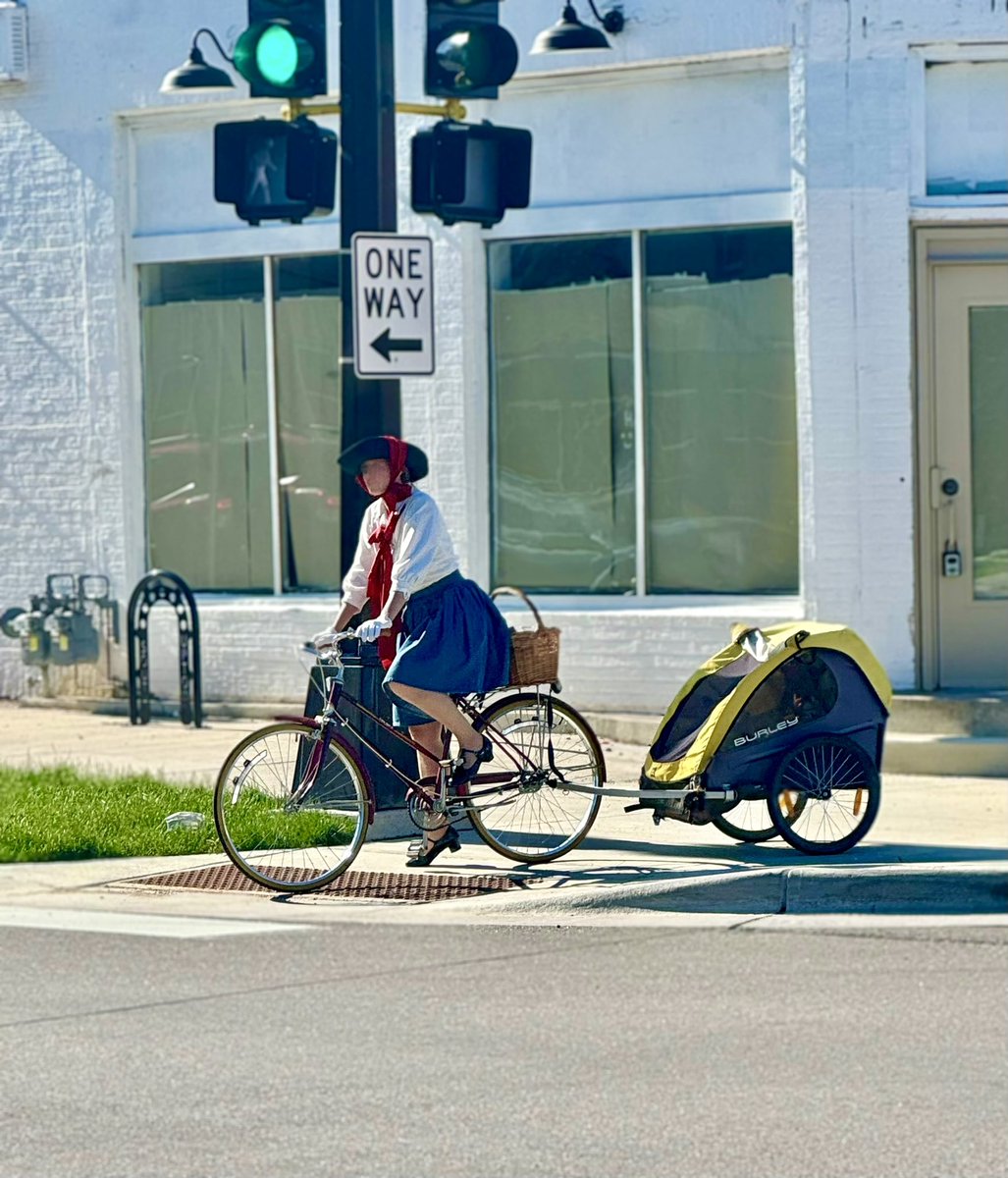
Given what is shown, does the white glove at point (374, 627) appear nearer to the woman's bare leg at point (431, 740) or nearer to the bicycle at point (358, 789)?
the bicycle at point (358, 789)

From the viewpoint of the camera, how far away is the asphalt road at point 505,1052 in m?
5.43

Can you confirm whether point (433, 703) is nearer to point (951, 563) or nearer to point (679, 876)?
point (679, 876)

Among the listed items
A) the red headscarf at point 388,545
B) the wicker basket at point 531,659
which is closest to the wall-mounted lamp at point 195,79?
the red headscarf at point 388,545

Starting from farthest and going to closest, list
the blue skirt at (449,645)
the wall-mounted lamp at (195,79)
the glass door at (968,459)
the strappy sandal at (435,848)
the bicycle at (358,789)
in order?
the wall-mounted lamp at (195,79), the glass door at (968,459), the strappy sandal at (435,848), the blue skirt at (449,645), the bicycle at (358,789)

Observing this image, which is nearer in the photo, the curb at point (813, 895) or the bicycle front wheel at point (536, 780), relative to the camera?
the curb at point (813, 895)

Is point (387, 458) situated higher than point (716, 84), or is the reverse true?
point (716, 84)

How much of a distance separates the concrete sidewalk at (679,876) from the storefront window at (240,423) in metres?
4.89

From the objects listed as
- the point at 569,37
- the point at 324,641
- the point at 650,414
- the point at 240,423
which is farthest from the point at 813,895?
the point at 240,423

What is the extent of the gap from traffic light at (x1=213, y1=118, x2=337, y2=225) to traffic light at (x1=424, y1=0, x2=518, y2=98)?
23.4 inches

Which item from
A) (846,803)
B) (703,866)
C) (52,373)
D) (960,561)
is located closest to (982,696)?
(960,561)

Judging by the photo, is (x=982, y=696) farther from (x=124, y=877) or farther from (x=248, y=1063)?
(x=248, y=1063)

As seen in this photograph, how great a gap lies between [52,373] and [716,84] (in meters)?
5.22

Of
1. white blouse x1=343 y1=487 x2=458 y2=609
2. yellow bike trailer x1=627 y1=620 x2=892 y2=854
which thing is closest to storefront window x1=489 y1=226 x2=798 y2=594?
yellow bike trailer x1=627 y1=620 x2=892 y2=854

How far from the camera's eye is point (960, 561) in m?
13.6
